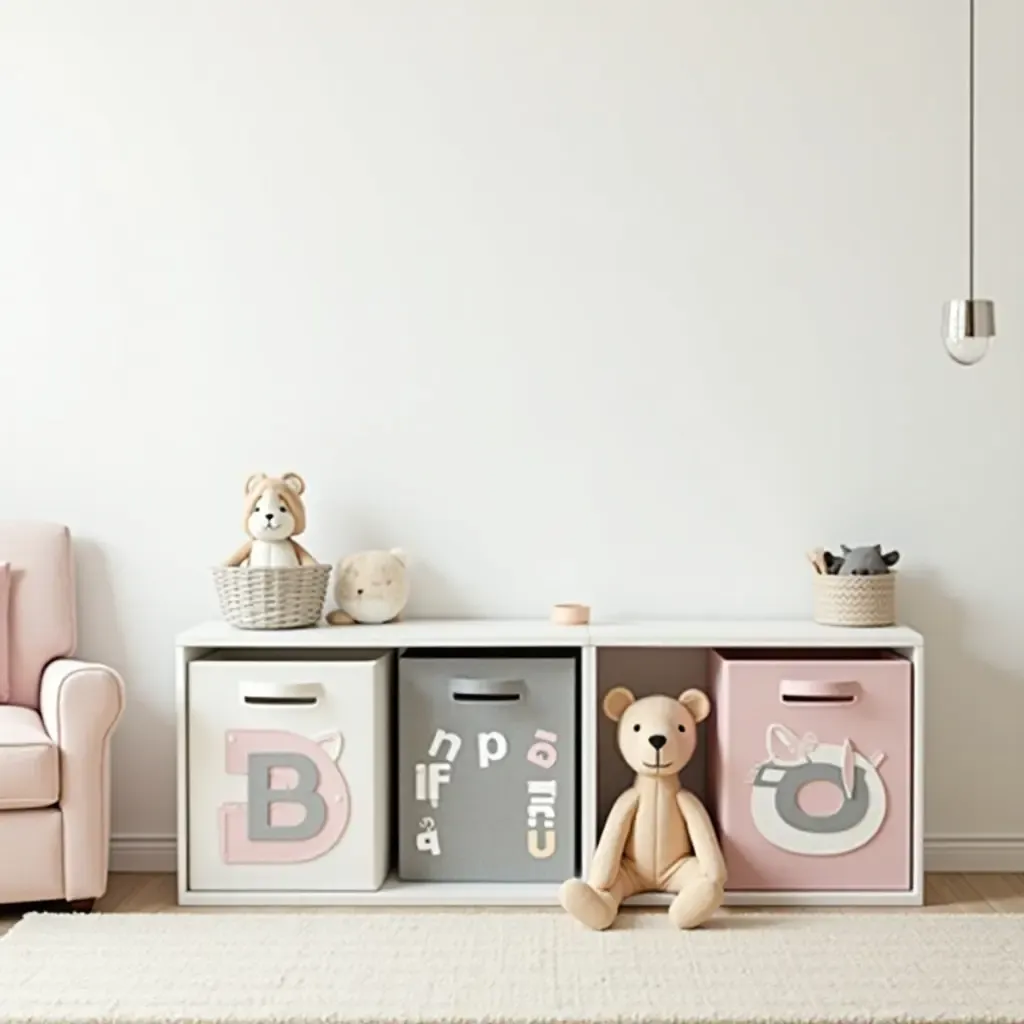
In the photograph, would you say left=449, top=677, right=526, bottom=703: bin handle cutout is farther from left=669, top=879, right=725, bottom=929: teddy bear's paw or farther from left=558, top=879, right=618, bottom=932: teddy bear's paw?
left=669, top=879, right=725, bottom=929: teddy bear's paw

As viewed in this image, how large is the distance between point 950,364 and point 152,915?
7.08ft

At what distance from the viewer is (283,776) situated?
321 cm

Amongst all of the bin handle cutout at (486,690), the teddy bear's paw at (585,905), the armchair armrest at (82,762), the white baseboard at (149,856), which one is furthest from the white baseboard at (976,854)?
the armchair armrest at (82,762)

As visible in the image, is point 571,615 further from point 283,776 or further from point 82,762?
point 82,762

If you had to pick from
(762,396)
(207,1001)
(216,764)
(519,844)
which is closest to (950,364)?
(762,396)

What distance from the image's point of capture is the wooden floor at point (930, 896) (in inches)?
127

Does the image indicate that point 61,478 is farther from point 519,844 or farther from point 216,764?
point 519,844

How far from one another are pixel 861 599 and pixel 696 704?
0.43m

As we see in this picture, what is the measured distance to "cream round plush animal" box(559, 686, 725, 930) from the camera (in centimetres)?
314

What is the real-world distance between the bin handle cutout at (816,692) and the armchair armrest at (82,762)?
140cm

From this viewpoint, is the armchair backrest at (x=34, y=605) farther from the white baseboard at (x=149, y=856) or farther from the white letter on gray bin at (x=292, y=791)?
the white letter on gray bin at (x=292, y=791)

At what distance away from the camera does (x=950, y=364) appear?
11.5ft

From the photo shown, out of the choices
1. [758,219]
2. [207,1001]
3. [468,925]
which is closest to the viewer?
[207,1001]

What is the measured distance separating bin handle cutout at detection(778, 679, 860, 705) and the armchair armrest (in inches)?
55.1
